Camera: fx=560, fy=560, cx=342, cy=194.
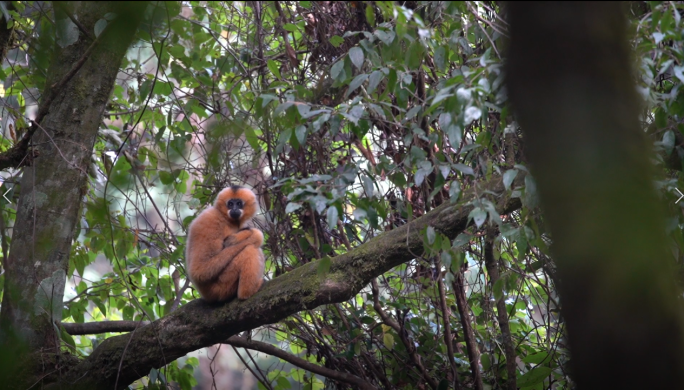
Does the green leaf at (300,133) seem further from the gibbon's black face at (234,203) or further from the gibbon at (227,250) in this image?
the gibbon's black face at (234,203)

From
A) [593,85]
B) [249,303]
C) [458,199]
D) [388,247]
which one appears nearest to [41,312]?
[249,303]

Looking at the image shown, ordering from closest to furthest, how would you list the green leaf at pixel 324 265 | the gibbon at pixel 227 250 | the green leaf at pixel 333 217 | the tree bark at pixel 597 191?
the tree bark at pixel 597 191 < the green leaf at pixel 333 217 < the green leaf at pixel 324 265 < the gibbon at pixel 227 250

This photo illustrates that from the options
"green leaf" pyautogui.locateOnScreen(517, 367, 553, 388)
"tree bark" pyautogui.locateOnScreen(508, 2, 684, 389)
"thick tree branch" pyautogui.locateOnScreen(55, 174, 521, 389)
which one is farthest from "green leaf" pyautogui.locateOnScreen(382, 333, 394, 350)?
"tree bark" pyautogui.locateOnScreen(508, 2, 684, 389)

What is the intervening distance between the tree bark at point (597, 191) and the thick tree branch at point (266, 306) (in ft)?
8.74

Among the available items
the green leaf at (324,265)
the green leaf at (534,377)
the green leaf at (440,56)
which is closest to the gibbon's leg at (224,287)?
the green leaf at (324,265)

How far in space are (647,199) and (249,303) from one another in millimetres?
3512

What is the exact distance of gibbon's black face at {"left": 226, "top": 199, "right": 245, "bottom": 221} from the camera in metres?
5.49

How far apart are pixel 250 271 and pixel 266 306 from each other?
58cm

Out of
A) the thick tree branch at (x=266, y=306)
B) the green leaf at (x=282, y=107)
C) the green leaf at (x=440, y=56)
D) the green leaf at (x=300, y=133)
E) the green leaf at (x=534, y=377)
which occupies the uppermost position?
the green leaf at (x=440, y=56)

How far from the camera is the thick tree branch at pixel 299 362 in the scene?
5.08 metres

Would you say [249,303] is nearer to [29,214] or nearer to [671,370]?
[29,214]

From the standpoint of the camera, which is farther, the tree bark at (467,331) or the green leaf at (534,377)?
the tree bark at (467,331)

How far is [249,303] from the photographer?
4.46 metres

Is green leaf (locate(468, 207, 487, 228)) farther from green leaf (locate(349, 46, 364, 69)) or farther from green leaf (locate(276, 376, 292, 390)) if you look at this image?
green leaf (locate(276, 376, 292, 390))
